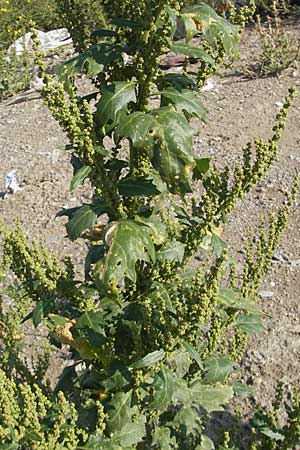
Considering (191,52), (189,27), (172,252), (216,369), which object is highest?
(189,27)

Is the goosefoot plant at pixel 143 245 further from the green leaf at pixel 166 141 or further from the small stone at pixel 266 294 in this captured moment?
the small stone at pixel 266 294

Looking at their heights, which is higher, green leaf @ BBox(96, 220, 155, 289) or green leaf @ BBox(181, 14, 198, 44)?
green leaf @ BBox(181, 14, 198, 44)

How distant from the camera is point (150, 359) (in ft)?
7.23

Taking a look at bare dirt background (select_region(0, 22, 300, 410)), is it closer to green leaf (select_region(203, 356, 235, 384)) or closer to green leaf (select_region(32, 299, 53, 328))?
green leaf (select_region(203, 356, 235, 384))

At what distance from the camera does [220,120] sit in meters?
6.43

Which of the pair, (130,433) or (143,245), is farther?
(130,433)

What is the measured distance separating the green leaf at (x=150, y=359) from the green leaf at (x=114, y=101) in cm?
76

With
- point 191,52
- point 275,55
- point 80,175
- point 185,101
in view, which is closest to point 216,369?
point 80,175

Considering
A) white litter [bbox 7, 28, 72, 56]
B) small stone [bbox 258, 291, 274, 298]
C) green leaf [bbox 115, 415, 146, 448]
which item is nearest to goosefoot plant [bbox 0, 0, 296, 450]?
green leaf [bbox 115, 415, 146, 448]

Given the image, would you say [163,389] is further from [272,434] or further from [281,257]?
[281,257]

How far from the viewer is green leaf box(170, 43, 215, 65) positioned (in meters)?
2.03

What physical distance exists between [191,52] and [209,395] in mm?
1312

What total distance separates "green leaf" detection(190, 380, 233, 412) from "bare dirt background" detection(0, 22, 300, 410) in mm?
1135

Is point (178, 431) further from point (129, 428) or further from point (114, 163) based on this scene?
point (114, 163)
